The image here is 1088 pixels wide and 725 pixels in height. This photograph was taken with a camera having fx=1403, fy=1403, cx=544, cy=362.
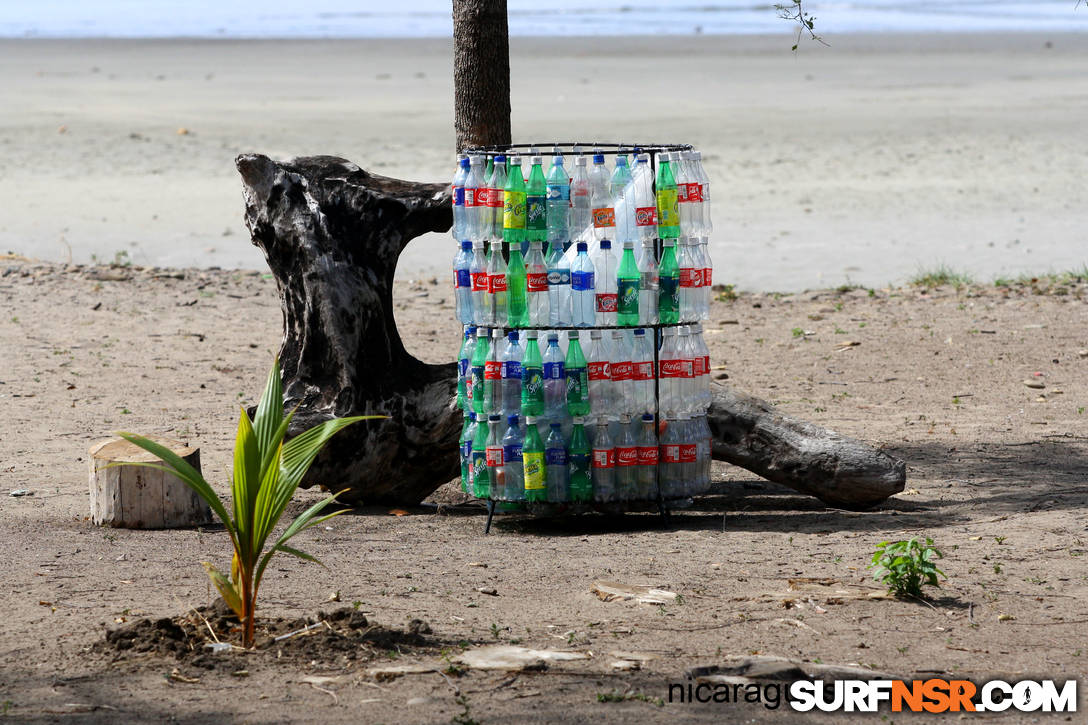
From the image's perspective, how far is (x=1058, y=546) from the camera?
6188 mm

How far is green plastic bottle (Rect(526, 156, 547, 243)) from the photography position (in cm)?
664

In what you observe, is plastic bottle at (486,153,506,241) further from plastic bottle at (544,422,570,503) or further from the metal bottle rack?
plastic bottle at (544,422,570,503)

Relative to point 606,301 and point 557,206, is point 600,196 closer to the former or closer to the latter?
point 557,206

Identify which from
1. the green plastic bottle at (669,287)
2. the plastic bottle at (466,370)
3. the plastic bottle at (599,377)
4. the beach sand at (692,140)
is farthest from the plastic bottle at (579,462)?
the beach sand at (692,140)

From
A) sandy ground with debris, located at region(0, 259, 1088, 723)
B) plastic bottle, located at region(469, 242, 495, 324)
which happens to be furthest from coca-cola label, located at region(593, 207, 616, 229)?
sandy ground with debris, located at region(0, 259, 1088, 723)

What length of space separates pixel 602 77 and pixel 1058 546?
113 feet

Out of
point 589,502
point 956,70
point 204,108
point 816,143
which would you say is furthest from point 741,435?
point 956,70

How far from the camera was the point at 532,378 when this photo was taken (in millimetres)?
6699

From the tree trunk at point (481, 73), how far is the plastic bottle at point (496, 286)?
4.83 feet

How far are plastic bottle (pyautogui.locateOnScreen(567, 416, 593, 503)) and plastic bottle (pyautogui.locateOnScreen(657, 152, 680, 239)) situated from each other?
103 centimetres

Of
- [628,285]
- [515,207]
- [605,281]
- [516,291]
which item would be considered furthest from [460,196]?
[628,285]

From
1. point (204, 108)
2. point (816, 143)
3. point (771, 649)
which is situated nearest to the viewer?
point (771, 649)

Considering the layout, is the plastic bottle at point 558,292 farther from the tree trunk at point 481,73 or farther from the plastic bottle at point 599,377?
the tree trunk at point 481,73

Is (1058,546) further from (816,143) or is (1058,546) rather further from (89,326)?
(816,143)
